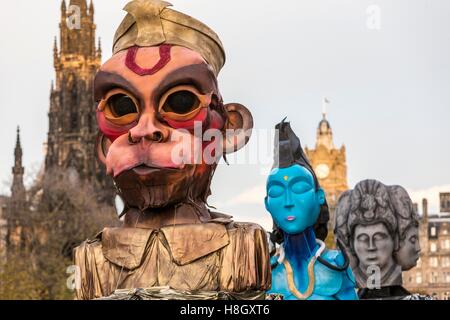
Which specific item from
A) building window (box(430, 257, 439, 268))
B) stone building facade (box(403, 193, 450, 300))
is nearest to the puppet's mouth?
stone building facade (box(403, 193, 450, 300))

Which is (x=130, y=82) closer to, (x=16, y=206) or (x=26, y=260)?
(x=26, y=260)

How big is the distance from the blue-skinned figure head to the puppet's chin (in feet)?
13.2

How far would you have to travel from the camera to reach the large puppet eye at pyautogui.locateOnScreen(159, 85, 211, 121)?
7586 mm

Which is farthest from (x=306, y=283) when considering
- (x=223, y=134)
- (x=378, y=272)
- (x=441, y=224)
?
(x=441, y=224)

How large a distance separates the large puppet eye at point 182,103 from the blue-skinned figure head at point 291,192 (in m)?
4.08

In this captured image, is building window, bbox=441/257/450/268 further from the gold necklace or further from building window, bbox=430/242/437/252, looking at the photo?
the gold necklace

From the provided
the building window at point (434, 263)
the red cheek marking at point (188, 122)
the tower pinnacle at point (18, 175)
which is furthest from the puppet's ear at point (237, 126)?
the building window at point (434, 263)

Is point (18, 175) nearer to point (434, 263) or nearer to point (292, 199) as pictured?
point (434, 263)

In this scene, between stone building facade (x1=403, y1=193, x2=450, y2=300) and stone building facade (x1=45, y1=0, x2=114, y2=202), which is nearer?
stone building facade (x1=403, y1=193, x2=450, y2=300)

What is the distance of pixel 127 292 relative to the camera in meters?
7.18

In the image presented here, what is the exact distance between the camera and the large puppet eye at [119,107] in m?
7.68

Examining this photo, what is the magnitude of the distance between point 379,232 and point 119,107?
610 centimetres

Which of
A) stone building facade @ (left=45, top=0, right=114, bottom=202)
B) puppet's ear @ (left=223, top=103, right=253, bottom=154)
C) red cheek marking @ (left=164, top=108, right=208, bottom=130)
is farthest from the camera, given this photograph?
stone building facade @ (left=45, top=0, right=114, bottom=202)

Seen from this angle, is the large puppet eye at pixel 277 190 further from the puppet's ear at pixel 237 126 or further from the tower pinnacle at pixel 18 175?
the tower pinnacle at pixel 18 175
